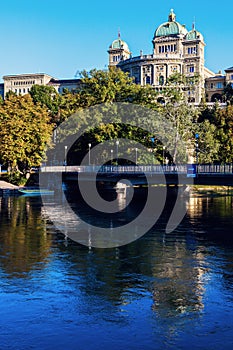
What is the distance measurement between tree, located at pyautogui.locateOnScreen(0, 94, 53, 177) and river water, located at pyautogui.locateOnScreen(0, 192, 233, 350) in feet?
152

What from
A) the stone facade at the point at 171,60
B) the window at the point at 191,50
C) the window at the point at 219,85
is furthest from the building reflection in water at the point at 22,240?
the window at the point at 191,50

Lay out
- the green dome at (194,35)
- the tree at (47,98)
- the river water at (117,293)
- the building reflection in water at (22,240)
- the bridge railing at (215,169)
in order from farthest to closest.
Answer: the green dome at (194,35)
the tree at (47,98)
the bridge railing at (215,169)
the building reflection in water at (22,240)
the river water at (117,293)

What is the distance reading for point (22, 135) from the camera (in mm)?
81938

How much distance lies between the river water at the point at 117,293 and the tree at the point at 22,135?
1824 inches

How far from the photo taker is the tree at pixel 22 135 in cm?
8112

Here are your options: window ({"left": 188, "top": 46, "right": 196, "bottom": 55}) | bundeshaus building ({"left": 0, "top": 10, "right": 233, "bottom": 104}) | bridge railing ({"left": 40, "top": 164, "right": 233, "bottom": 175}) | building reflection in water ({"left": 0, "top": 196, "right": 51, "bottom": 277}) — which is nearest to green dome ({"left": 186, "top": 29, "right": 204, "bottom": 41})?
bundeshaus building ({"left": 0, "top": 10, "right": 233, "bottom": 104})

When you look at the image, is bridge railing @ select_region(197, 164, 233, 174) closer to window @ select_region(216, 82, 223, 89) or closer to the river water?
the river water

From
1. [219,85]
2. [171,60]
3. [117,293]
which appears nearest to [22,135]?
[117,293]

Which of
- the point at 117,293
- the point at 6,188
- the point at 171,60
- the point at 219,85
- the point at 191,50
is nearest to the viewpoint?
the point at 117,293

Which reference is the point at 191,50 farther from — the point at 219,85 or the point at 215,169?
the point at 215,169

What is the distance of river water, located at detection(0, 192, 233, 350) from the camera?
16.8m

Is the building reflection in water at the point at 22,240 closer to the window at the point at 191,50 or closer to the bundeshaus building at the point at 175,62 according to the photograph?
the bundeshaus building at the point at 175,62

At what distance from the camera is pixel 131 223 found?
44.4m

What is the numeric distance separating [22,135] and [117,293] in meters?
63.5
